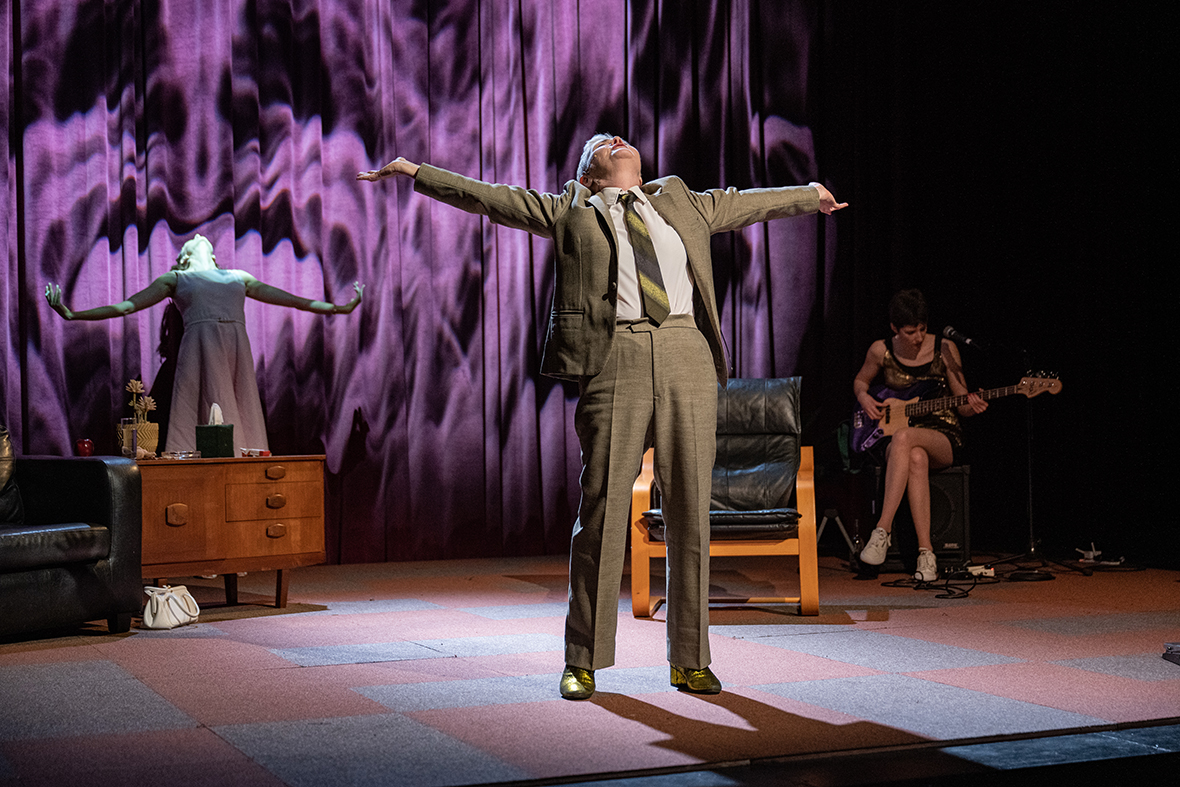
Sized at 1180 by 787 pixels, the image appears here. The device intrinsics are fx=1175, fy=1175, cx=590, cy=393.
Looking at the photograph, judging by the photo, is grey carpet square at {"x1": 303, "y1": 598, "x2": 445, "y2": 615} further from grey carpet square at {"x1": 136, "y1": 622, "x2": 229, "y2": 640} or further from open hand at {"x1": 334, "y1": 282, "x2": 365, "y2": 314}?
open hand at {"x1": 334, "y1": 282, "x2": 365, "y2": 314}

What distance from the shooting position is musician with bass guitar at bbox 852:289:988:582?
5.26m

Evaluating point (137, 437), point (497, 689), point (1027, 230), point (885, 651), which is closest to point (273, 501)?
point (137, 437)

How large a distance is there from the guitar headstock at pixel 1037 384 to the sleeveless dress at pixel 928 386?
324mm

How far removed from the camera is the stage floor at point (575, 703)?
7.13 ft

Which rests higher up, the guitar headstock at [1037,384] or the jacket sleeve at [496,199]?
the jacket sleeve at [496,199]

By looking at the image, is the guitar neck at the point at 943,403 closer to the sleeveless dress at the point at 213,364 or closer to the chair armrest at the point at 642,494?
the chair armrest at the point at 642,494

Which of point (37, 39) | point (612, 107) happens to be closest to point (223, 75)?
point (37, 39)

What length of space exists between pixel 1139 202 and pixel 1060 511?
167cm

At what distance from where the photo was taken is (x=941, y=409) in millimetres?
5469

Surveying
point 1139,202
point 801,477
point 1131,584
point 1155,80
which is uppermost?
point 1155,80

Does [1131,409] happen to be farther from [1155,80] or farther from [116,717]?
[116,717]

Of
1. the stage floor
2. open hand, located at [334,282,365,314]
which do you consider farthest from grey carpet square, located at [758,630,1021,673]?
open hand, located at [334,282,365,314]

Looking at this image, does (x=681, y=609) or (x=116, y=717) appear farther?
(x=681, y=609)

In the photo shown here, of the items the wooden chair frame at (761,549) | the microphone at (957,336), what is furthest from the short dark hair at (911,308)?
the wooden chair frame at (761,549)
